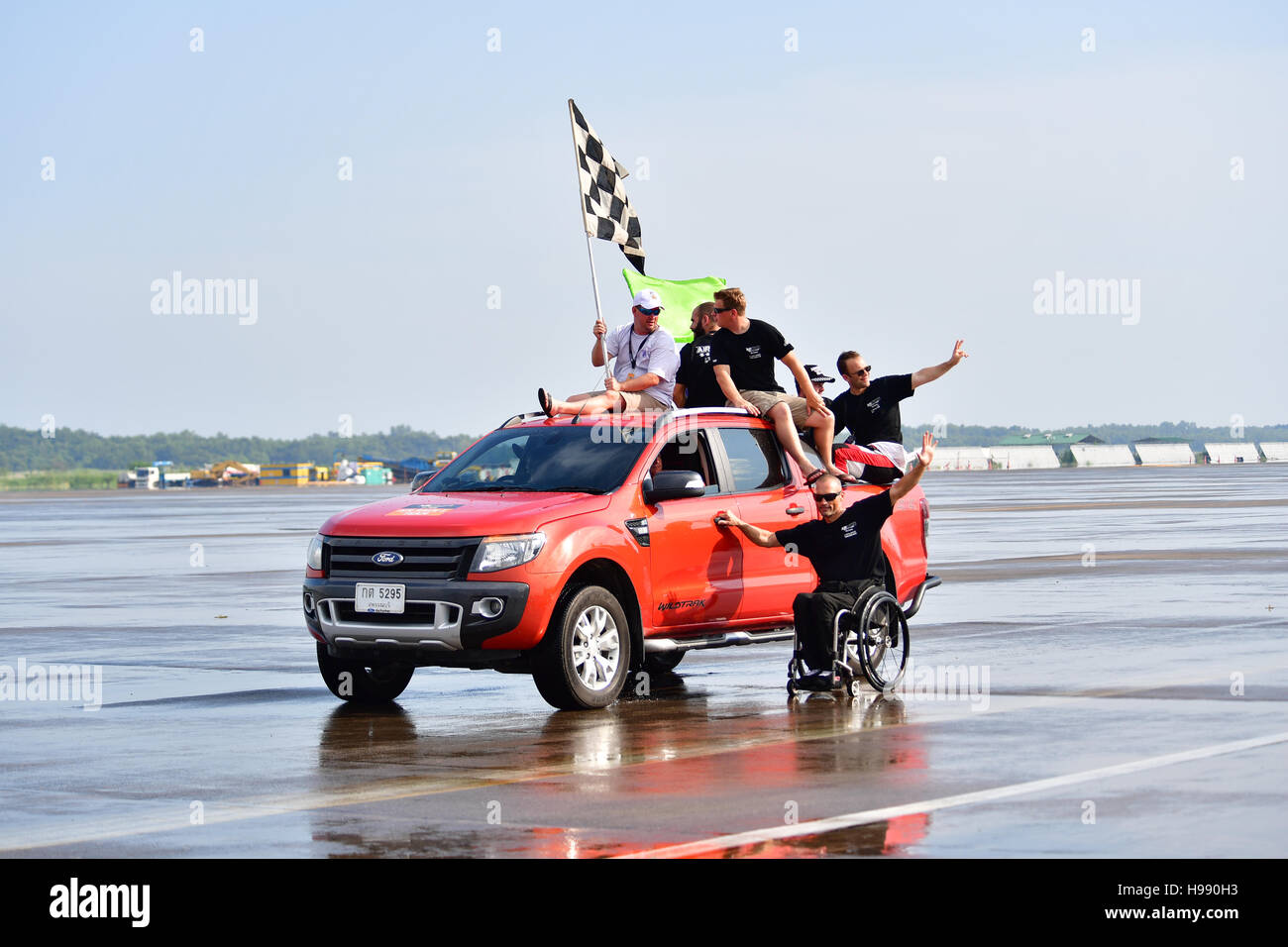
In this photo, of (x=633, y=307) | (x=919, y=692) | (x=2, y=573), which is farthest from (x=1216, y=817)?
(x=2, y=573)

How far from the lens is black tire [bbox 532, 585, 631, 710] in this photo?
1144 cm

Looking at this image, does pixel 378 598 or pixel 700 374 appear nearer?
pixel 378 598

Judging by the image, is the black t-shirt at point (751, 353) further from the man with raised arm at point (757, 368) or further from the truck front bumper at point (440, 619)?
the truck front bumper at point (440, 619)

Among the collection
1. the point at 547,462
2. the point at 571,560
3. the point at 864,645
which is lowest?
the point at 864,645

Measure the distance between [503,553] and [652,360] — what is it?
3.35 metres

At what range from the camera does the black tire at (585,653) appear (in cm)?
1144

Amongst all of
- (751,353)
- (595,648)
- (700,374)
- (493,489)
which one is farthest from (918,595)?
(493,489)

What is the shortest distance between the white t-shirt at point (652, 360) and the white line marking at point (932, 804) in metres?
5.96

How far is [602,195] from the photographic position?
17.1 m

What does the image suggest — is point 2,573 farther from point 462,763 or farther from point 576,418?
point 462,763

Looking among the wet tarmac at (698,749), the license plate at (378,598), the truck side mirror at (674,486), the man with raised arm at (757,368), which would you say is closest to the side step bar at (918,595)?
the wet tarmac at (698,749)

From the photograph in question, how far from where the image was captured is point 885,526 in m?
13.8

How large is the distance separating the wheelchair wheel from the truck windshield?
1906 millimetres

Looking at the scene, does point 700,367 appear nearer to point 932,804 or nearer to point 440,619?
point 440,619
